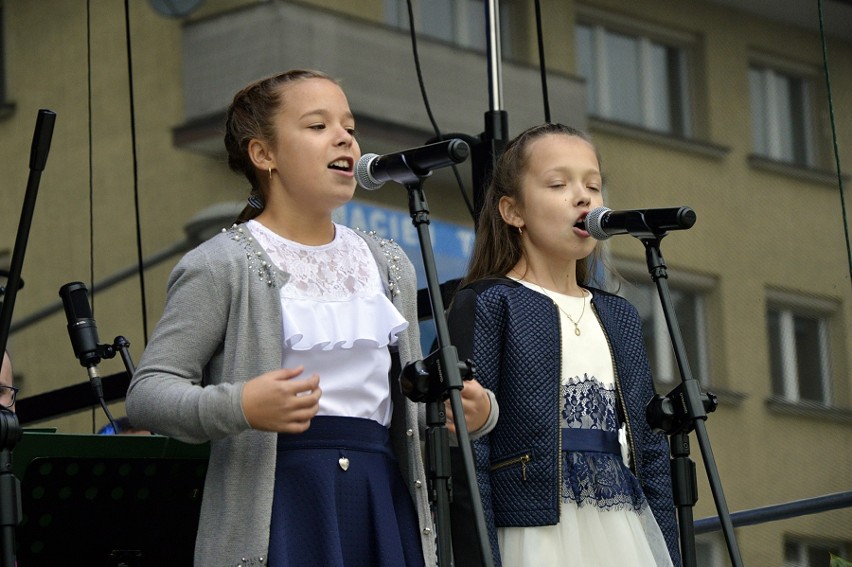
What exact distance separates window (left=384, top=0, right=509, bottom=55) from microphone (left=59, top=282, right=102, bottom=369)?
1694 millimetres

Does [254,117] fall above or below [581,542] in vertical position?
above

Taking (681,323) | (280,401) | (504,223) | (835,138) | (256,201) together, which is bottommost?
(280,401)

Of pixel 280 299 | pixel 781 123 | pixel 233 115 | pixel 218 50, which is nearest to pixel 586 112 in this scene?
pixel 781 123

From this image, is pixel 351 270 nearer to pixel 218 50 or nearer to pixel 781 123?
pixel 781 123

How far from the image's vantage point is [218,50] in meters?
4.78

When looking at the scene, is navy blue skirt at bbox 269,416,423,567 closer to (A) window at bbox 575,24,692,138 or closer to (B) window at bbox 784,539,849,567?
(B) window at bbox 784,539,849,567

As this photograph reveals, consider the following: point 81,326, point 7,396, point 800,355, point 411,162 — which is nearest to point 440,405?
point 411,162

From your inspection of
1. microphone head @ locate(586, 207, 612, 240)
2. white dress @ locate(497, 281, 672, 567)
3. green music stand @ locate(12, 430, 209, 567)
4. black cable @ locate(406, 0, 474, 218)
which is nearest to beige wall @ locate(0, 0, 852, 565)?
black cable @ locate(406, 0, 474, 218)

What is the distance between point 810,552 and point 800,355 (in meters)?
0.58

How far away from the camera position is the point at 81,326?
3334mm

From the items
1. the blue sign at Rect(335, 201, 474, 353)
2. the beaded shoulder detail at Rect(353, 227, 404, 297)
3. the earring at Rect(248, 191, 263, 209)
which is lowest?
the beaded shoulder detail at Rect(353, 227, 404, 297)

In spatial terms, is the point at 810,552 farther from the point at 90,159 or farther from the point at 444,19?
the point at 90,159

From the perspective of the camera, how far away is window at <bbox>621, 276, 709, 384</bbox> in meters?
4.30

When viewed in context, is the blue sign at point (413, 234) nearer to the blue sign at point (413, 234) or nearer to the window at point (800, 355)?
the blue sign at point (413, 234)
